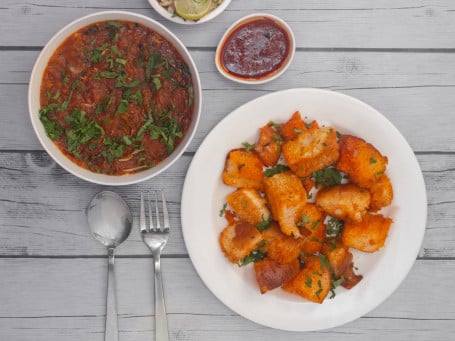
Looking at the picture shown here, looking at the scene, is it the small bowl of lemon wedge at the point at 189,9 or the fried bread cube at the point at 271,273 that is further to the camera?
the fried bread cube at the point at 271,273

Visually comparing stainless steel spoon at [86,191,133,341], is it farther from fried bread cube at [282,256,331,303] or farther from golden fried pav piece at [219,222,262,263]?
fried bread cube at [282,256,331,303]

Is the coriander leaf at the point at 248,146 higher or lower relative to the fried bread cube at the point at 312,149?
lower

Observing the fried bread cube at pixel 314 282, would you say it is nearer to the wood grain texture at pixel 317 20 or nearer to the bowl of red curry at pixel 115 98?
the bowl of red curry at pixel 115 98

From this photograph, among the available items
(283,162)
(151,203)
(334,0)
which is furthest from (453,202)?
(151,203)

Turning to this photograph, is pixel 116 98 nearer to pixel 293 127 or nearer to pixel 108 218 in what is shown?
pixel 108 218

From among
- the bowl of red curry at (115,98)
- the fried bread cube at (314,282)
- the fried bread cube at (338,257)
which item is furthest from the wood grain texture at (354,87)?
the fried bread cube at (314,282)

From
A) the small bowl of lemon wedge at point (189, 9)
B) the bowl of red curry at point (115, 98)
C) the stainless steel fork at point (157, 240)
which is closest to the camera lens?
the bowl of red curry at point (115, 98)

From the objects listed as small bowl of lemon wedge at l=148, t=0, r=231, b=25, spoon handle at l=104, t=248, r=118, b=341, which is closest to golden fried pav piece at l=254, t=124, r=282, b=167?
small bowl of lemon wedge at l=148, t=0, r=231, b=25

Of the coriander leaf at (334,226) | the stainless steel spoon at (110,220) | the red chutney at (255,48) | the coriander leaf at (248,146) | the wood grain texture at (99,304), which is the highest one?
the red chutney at (255,48)
